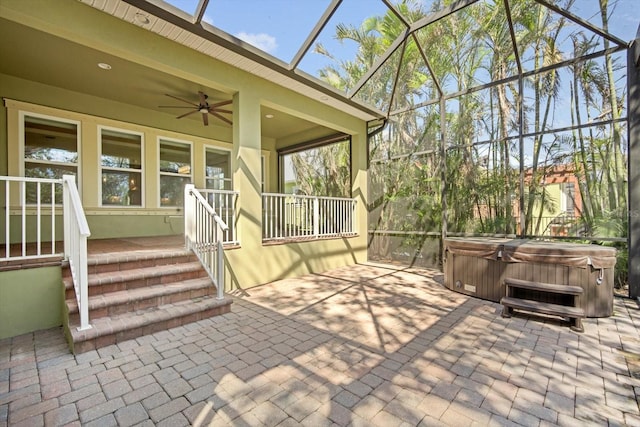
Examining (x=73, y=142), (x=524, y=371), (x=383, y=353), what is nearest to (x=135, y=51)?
(x=73, y=142)

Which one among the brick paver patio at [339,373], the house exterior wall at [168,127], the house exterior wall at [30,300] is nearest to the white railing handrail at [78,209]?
the house exterior wall at [30,300]

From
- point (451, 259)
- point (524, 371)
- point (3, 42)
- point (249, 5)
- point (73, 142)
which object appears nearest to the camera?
point (524, 371)

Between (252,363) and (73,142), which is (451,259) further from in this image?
(73,142)

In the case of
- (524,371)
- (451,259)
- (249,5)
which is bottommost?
(524,371)

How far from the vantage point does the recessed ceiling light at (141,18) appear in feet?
11.3

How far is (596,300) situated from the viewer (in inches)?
140

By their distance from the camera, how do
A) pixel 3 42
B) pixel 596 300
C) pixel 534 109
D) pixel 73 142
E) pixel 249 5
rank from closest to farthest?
pixel 596 300
pixel 3 42
pixel 249 5
pixel 534 109
pixel 73 142

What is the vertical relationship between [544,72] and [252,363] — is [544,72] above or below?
above

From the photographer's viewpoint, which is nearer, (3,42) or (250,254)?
(3,42)

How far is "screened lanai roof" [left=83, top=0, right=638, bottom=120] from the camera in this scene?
3854 millimetres

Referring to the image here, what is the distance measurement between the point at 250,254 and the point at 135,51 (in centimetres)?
325

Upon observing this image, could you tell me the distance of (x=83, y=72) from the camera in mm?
4676

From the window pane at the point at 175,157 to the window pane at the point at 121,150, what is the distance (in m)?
0.48

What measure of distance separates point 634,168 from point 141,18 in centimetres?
689
